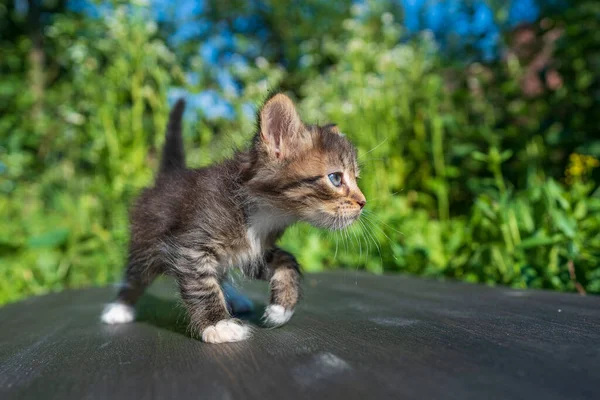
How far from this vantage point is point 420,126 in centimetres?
534

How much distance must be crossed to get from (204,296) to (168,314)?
26.9 inches

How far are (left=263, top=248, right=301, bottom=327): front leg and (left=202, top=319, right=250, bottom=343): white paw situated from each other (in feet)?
0.43

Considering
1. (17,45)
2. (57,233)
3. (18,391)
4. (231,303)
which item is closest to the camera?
(18,391)

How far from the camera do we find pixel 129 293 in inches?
98.6

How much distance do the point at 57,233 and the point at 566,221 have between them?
427 cm

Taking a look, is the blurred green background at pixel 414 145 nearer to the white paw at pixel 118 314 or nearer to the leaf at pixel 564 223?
the leaf at pixel 564 223

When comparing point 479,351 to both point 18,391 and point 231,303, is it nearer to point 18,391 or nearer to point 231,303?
point 18,391

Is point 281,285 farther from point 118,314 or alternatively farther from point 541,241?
point 541,241

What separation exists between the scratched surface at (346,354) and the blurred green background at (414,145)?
95 cm

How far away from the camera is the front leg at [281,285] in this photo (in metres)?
1.94

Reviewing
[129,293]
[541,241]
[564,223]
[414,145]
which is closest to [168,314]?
[129,293]

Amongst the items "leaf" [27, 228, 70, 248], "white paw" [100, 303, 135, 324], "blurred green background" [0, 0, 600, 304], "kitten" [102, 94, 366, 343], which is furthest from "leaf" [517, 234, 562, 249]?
"leaf" [27, 228, 70, 248]

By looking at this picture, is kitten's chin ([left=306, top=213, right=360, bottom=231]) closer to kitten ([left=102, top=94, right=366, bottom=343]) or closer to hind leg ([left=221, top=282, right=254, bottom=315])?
kitten ([left=102, top=94, right=366, bottom=343])

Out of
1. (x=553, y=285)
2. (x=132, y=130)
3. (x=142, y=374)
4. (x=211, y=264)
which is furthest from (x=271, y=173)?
(x=132, y=130)
